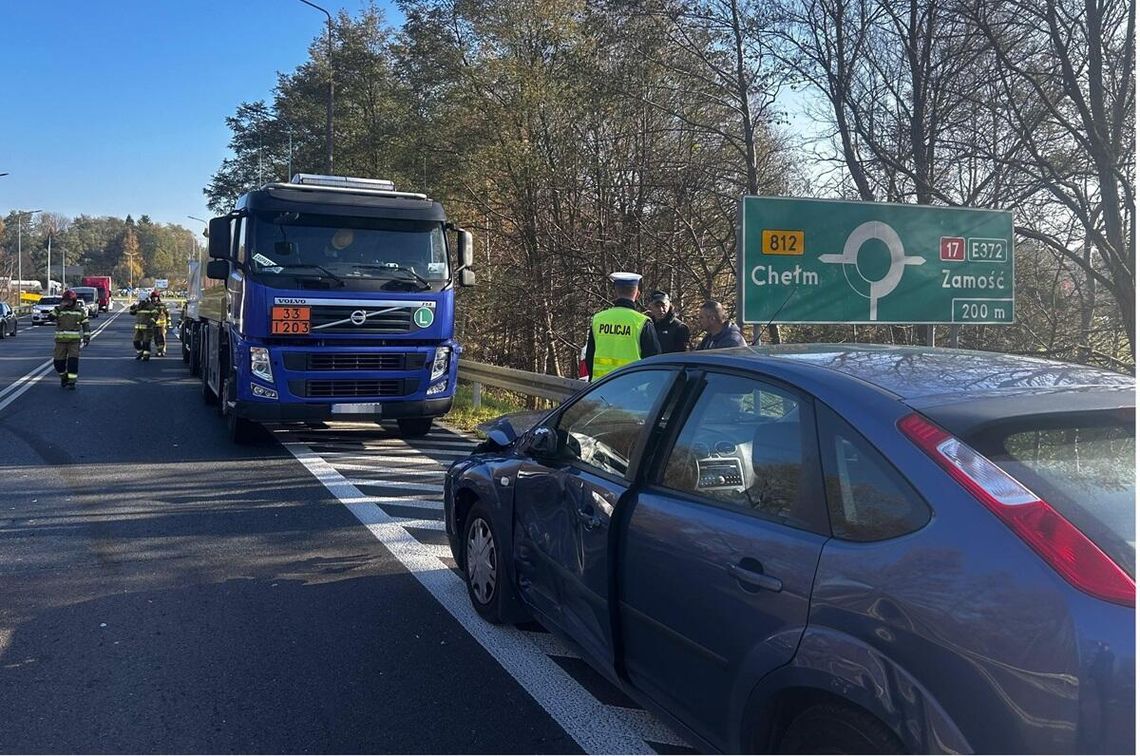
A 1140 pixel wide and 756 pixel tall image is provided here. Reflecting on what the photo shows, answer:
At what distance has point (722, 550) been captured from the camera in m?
2.78

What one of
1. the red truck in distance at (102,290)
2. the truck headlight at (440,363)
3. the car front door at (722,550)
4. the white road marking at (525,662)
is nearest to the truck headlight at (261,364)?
the truck headlight at (440,363)

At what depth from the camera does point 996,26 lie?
11.3 metres

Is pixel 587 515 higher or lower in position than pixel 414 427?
higher

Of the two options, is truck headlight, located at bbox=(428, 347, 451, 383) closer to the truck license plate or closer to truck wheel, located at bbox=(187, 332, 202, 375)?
the truck license plate

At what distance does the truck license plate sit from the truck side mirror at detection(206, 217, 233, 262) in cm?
227

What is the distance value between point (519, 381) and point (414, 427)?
1.71 meters

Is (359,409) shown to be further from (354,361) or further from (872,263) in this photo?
(872,263)

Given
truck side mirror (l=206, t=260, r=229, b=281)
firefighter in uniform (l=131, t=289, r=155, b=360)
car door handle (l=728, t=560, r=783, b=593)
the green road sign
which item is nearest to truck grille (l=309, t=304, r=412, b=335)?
truck side mirror (l=206, t=260, r=229, b=281)

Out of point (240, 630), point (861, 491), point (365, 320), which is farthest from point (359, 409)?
point (861, 491)

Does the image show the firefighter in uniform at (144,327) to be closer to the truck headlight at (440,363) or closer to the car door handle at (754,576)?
the truck headlight at (440,363)

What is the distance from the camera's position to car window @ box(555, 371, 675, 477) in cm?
356

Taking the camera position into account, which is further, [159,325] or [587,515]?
[159,325]

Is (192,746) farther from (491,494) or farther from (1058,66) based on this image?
(1058,66)

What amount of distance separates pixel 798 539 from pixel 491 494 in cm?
230
